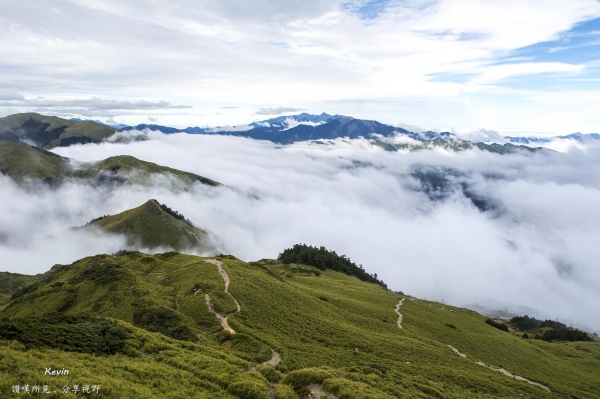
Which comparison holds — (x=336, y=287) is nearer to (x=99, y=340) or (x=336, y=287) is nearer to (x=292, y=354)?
(x=292, y=354)

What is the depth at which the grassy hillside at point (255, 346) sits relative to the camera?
Answer: 26.9 meters

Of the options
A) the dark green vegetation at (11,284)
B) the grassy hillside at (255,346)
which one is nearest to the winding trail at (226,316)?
the grassy hillside at (255,346)

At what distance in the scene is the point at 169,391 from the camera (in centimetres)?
2444

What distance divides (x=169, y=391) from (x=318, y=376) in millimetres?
14199

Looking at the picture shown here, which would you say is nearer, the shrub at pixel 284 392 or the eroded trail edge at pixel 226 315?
the shrub at pixel 284 392

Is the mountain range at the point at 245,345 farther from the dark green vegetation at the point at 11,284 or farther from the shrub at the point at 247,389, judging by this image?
the dark green vegetation at the point at 11,284

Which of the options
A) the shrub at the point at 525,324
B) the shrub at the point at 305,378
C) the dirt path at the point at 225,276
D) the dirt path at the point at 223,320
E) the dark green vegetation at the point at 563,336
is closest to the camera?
the shrub at the point at 305,378

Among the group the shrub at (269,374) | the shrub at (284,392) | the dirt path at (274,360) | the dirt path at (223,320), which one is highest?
the shrub at (284,392)

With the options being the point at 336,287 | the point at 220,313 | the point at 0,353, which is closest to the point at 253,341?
the point at 220,313

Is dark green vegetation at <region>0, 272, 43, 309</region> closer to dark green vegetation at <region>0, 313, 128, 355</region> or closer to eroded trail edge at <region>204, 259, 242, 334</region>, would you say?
eroded trail edge at <region>204, 259, 242, 334</region>

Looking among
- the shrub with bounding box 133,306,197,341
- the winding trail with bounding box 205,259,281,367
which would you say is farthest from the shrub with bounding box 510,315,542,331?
the shrub with bounding box 133,306,197,341

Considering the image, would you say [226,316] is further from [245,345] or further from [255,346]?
[255,346]

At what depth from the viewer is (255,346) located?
44281 mm

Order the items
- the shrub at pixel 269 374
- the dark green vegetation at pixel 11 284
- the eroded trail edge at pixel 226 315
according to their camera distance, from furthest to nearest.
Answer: the dark green vegetation at pixel 11 284
the eroded trail edge at pixel 226 315
the shrub at pixel 269 374
